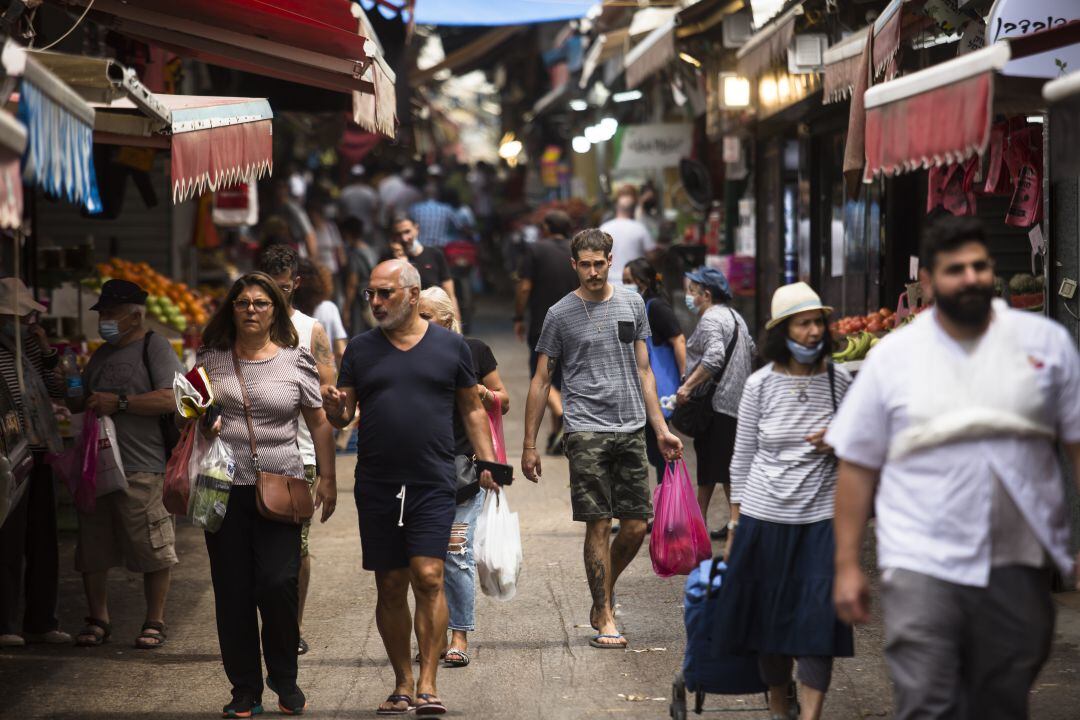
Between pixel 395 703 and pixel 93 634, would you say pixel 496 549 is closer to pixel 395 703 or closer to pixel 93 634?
pixel 395 703

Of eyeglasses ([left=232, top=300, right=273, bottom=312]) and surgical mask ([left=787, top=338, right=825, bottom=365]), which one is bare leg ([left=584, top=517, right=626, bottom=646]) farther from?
surgical mask ([left=787, top=338, right=825, bottom=365])

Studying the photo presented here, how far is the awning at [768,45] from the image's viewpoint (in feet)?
35.6

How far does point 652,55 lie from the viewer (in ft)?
50.4

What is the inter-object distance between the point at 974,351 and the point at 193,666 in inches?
181

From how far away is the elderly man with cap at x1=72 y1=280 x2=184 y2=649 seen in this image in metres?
7.82

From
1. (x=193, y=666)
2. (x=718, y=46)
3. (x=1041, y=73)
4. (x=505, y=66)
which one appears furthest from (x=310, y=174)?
(x=1041, y=73)

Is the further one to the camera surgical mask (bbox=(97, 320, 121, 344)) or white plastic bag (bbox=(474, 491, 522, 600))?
surgical mask (bbox=(97, 320, 121, 344))

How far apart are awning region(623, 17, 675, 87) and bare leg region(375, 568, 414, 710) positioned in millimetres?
9256

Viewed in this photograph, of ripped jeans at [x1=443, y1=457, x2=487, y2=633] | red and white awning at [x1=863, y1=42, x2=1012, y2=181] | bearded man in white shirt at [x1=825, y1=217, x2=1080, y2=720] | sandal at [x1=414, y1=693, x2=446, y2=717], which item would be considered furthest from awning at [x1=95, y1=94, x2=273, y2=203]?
bearded man in white shirt at [x1=825, y1=217, x2=1080, y2=720]

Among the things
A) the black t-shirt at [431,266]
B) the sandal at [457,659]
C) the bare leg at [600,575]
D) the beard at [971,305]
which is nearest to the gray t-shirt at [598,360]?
the bare leg at [600,575]

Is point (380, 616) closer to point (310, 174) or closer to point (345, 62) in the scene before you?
point (345, 62)

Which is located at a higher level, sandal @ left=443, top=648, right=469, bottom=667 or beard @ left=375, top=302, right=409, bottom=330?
beard @ left=375, top=302, right=409, bottom=330

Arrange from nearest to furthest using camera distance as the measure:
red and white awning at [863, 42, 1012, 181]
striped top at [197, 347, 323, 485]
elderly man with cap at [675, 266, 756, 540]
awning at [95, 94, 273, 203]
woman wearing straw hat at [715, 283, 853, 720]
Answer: red and white awning at [863, 42, 1012, 181]
woman wearing straw hat at [715, 283, 853, 720]
striped top at [197, 347, 323, 485]
awning at [95, 94, 273, 203]
elderly man with cap at [675, 266, 756, 540]

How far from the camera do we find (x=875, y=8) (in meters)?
10.5
